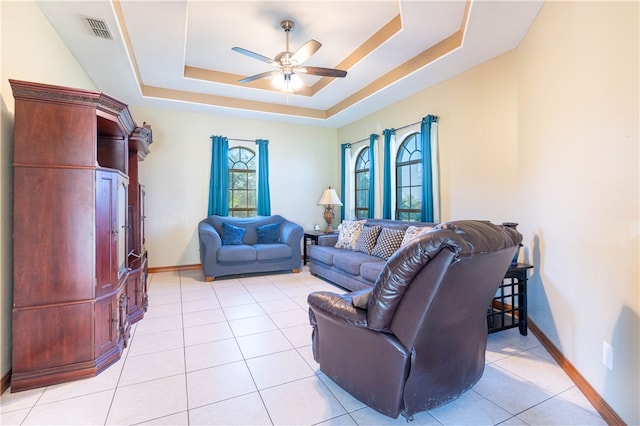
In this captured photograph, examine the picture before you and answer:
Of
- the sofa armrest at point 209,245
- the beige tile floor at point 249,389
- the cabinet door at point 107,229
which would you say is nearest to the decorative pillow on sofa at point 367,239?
the beige tile floor at point 249,389

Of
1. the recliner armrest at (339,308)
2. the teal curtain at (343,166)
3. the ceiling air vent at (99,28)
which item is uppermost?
the ceiling air vent at (99,28)

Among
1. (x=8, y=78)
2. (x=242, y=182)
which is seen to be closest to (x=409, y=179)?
(x=242, y=182)

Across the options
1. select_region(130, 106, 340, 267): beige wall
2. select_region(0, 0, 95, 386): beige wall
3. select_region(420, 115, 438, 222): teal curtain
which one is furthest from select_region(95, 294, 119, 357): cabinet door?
select_region(420, 115, 438, 222): teal curtain

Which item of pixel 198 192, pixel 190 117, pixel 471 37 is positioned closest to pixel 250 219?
pixel 198 192

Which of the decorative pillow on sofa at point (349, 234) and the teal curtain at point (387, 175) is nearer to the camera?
the decorative pillow on sofa at point (349, 234)

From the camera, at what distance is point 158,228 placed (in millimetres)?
5266

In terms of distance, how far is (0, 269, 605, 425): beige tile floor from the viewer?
173cm

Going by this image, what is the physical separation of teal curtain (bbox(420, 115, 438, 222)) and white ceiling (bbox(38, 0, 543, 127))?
1.72 ft

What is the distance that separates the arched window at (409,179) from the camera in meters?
4.65

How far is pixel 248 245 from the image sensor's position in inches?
203

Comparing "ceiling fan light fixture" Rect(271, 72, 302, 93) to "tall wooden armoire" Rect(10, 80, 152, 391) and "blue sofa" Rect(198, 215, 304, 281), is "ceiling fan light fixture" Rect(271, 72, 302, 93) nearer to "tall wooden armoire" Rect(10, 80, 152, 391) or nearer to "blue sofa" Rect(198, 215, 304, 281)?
"tall wooden armoire" Rect(10, 80, 152, 391)

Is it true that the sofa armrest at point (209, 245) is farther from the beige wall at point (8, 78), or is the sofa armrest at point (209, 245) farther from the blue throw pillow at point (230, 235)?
the beige wall at point (8, 78)

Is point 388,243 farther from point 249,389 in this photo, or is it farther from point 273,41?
point 273,41

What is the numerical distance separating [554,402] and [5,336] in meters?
3.42
